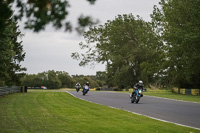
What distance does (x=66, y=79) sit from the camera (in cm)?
15700

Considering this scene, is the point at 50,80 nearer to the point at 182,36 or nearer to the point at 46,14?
the point at 182,36

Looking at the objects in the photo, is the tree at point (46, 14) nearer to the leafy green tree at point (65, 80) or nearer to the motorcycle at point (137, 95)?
the motorcycle at point (137, 95)

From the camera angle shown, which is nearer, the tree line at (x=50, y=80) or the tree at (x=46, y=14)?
the tree at (x=46, y=14)

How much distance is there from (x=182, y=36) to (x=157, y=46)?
646 inches

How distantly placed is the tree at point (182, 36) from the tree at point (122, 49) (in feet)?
52.6


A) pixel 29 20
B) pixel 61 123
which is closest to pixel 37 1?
pixel 29 20

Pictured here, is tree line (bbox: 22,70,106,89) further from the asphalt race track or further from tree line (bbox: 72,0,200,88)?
the asphalt race track

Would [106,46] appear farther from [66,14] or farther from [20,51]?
[66,14]

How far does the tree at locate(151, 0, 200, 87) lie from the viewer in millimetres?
41144

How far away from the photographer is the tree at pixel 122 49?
76.2 meters

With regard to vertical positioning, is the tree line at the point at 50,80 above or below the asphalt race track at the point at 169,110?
above

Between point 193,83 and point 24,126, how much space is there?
144ft

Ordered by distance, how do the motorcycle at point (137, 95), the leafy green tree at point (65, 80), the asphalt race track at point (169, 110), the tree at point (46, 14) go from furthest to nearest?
the leafy green tree at point (65, 80), the motorcycle at point (137, 95), the asphalt race track at point (169, 110), the tree at point (46, 14)

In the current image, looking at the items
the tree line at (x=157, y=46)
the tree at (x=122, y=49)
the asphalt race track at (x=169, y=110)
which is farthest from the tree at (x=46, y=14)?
the tree at (x=122, y=49)
